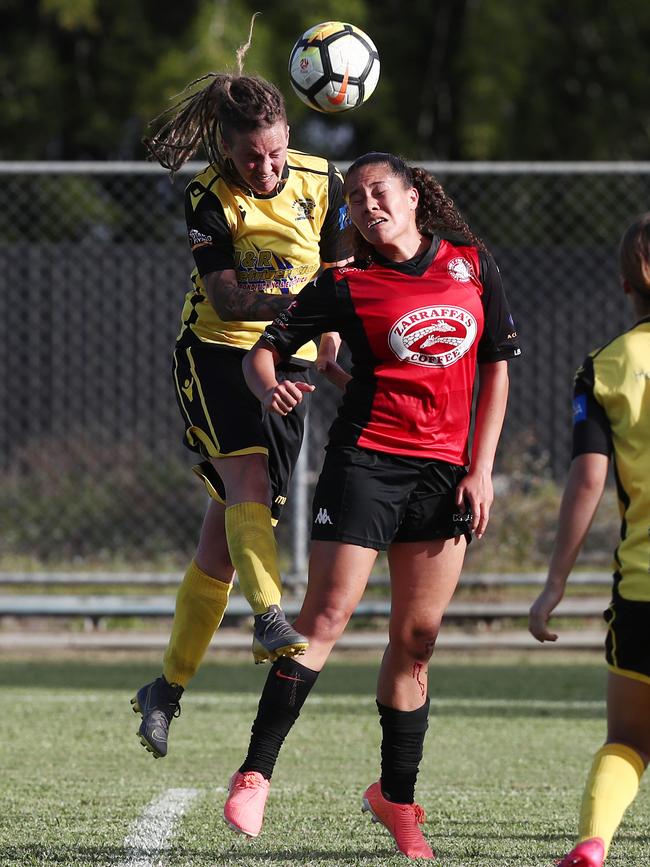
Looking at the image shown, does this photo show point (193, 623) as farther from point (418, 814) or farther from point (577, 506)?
point (577, 506)

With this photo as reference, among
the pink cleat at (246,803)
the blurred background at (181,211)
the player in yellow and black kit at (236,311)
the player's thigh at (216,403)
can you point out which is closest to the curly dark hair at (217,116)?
the player in yellow and black kit at (236,311)

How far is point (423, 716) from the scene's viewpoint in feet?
15.2

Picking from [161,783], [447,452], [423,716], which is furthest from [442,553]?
[161,783]

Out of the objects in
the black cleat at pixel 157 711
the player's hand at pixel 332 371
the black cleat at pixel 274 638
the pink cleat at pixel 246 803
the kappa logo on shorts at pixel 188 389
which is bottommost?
the black cleat at pixel 157 711

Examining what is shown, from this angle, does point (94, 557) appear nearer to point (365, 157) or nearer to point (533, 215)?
point (533, 215)

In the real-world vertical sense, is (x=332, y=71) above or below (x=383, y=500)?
above

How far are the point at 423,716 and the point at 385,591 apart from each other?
5878 mm

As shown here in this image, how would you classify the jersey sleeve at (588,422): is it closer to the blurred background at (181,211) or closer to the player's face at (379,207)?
the player's face at (379,207)

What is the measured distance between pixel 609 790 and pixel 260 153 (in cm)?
236

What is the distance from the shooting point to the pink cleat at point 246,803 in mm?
4152

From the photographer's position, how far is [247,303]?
4.68 metres

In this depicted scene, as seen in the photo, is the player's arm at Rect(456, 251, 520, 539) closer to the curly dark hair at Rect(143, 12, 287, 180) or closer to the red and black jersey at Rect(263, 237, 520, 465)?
the red and black jersey at Rect(263, 237, 520, 465)

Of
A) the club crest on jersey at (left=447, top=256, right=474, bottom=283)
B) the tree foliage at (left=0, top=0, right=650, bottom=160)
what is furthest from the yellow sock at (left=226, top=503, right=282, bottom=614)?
the tree foliage at (left=0, top=0, right=650, bottom=160)

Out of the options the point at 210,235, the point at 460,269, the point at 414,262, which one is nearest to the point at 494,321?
the point at 460,269
